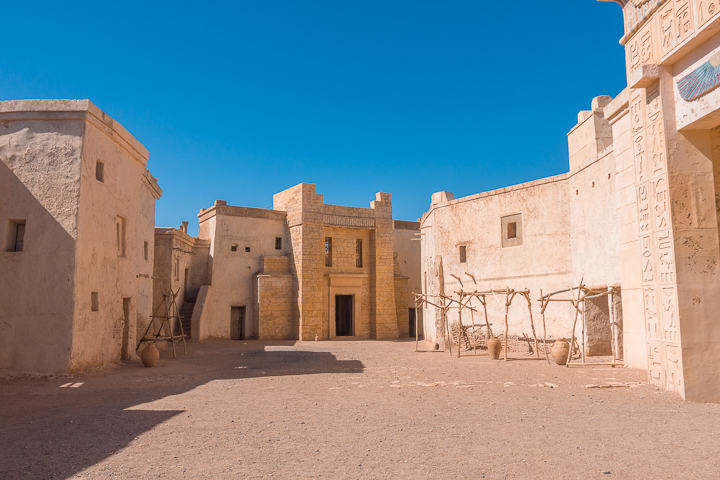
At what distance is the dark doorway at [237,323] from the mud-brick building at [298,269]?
45 mm

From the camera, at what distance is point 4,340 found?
10227mm

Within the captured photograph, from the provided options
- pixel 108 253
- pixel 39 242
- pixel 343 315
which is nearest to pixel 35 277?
pixel 39 242

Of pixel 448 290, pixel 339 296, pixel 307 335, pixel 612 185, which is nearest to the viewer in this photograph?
pixel 612 185

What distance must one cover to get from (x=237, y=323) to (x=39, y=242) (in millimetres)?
12742

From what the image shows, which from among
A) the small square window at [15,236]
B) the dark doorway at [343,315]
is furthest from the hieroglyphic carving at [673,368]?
the dark doorway at [343,315]

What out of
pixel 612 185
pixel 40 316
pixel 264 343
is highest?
pixel 612 185

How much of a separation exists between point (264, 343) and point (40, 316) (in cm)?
1082

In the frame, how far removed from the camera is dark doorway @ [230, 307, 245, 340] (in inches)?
878

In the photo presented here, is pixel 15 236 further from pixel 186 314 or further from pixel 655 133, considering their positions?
pixel 655 133

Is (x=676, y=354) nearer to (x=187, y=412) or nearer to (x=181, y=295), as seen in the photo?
(x=187, y=412)

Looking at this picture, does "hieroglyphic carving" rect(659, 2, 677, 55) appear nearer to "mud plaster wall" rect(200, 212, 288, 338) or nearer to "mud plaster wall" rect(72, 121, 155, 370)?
"mud plaster wall" rect(72, 121, 155, 370)

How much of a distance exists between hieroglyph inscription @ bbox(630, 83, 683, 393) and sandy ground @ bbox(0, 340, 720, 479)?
0.55 metres

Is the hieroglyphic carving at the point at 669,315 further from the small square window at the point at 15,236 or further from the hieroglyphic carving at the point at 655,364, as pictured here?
the small square window at the point at 15,236

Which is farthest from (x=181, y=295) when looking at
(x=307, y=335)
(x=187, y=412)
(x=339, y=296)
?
(x=187, y=412)
